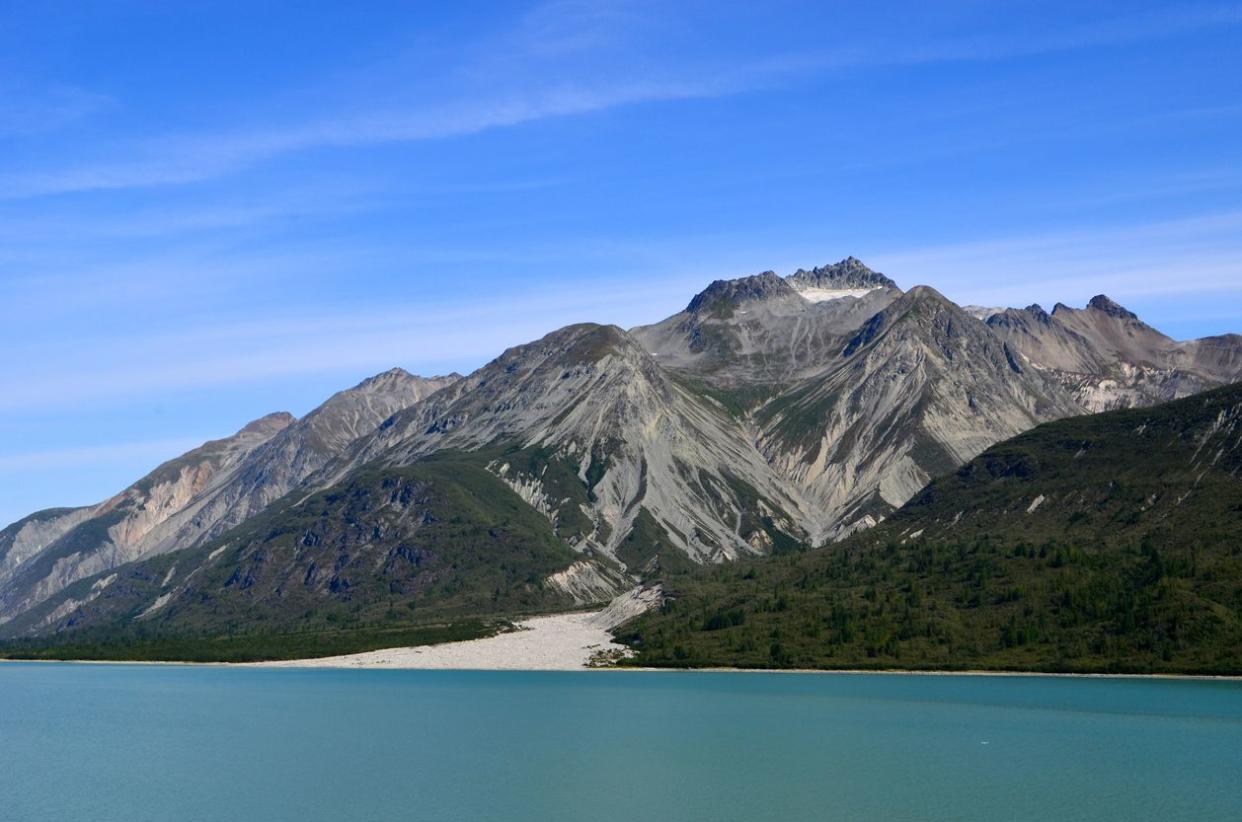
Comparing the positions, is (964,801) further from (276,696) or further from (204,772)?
(276,696)

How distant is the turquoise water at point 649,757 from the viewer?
98688 millimetres

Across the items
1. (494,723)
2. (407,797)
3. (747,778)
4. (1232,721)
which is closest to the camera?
(407,797)

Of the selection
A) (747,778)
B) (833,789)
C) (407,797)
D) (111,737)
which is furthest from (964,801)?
(111,737)

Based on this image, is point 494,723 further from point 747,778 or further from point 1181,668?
point 1181,668

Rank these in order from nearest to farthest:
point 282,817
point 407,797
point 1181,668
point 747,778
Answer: point 282,817 → point 407,797 → point 747,778 → point 1181,668

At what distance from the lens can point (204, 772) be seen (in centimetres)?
11681

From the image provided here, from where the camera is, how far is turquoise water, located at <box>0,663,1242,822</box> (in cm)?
9869

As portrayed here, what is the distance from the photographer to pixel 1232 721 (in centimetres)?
14212

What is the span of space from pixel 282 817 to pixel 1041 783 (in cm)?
5652

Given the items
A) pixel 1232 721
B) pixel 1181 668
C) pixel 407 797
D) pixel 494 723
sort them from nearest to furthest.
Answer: pixel 407 797 → pixel 1232 721 → pixel 494 723 → pixel 1181 668

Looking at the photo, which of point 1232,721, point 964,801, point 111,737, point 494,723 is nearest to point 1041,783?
point 964,801

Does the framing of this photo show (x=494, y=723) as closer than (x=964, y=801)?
No

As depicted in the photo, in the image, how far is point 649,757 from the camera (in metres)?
123

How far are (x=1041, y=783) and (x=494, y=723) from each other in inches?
2610
